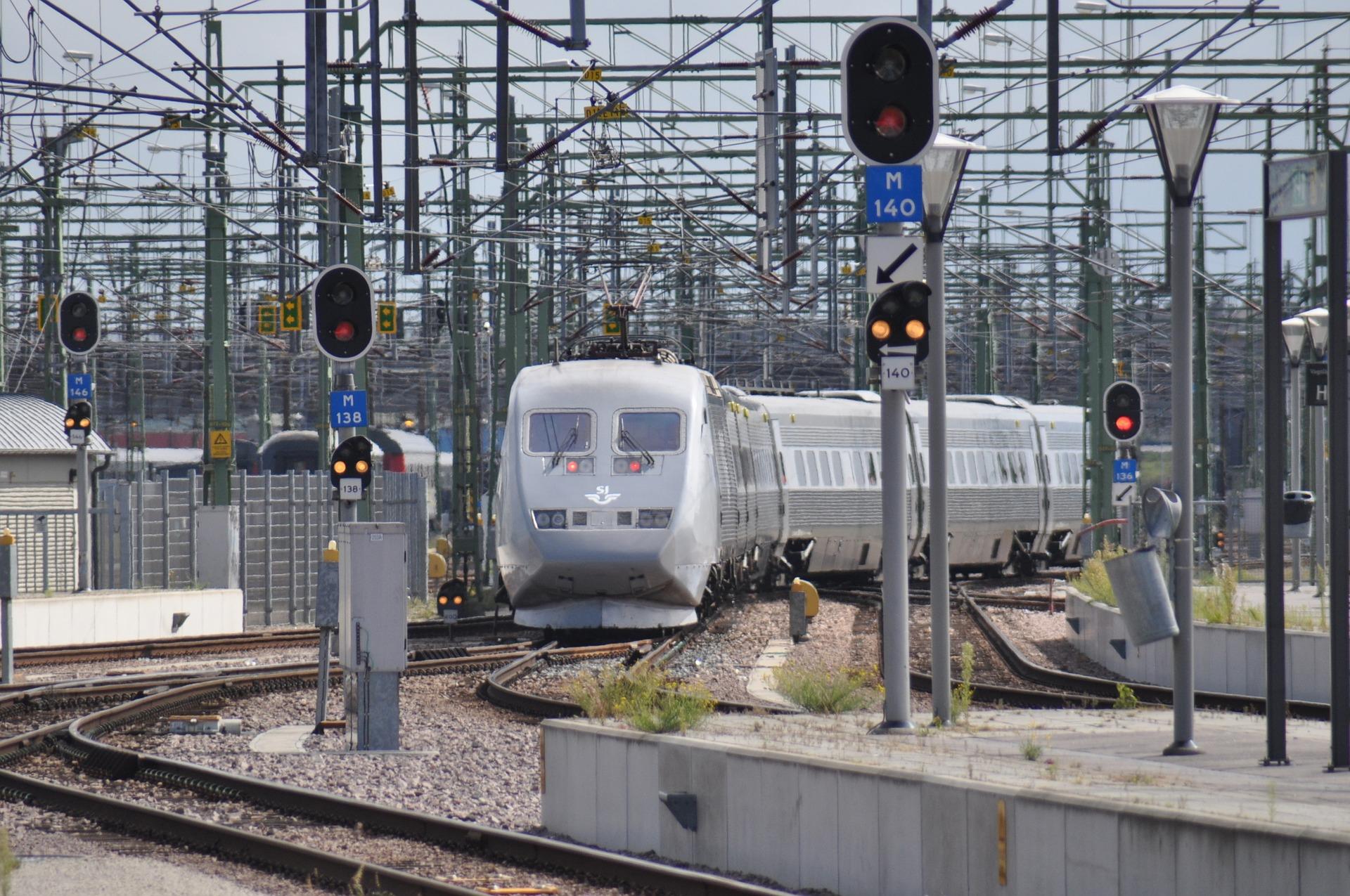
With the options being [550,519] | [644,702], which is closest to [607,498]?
[550,519]

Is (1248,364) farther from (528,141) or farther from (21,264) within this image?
(21,264)

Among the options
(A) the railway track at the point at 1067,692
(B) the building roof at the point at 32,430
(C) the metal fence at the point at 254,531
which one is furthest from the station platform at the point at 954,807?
(B) the building roof at the point at 32,430

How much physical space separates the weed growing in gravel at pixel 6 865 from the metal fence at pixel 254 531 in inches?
824

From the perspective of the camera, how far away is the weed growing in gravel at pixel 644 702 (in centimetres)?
988

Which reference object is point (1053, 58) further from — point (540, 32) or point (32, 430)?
point (32, 430)

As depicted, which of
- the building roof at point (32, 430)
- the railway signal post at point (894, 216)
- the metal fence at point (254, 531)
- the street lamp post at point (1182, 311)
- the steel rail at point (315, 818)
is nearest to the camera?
the steel rail at point (315, 818)

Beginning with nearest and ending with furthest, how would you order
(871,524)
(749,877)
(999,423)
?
(749,877), (871,524), (999,423)

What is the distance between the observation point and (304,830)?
32.7ft

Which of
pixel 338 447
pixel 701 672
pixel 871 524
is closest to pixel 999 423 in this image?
pixel 871 524

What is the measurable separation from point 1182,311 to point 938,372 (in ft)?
7.20

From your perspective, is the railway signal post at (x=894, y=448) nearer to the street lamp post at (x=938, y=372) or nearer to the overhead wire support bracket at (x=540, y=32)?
the street lamp post at (x=938, y=372)

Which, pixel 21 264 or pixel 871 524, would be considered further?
pixel 21 264

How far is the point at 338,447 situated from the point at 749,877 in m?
8.74

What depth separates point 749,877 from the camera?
8609 millimetres
